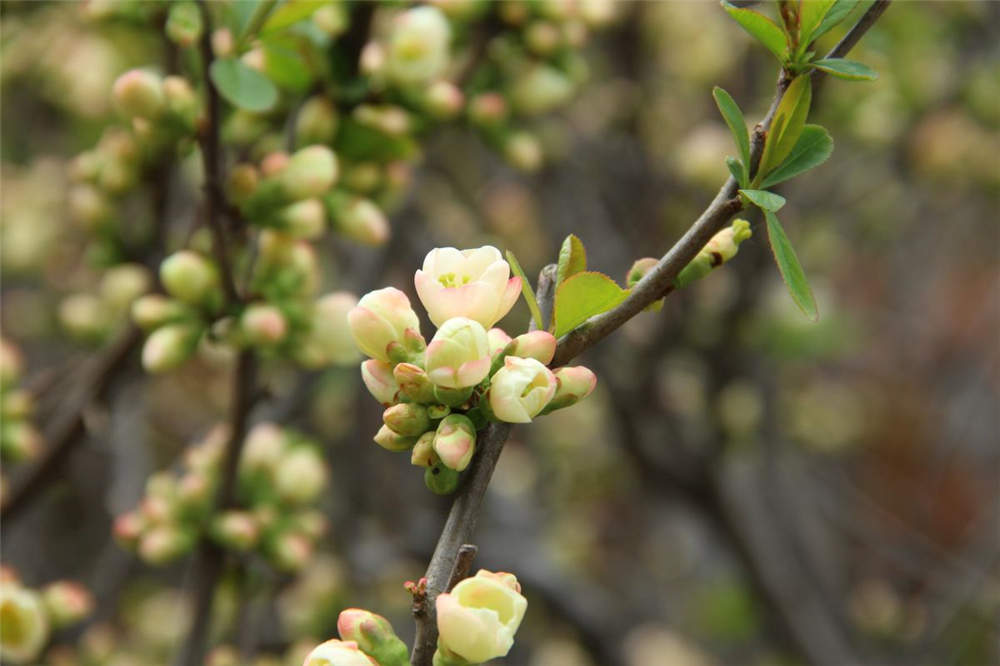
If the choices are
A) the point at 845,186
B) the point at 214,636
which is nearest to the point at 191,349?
the point at 214,636

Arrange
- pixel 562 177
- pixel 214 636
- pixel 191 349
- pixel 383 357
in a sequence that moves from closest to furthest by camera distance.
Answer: pixel 383 357 < pixel 191 349 < pixel 214 636 < pixel 562 177

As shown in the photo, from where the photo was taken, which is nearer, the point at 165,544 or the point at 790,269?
the point at 790,269

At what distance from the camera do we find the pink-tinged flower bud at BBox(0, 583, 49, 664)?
3.30ft

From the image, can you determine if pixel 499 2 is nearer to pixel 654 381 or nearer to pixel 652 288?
pixel 652 288

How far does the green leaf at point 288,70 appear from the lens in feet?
3.37

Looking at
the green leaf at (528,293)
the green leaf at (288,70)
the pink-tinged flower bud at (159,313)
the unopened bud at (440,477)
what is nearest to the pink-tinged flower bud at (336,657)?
the unopened bud at (440,477)

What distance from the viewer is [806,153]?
0.63 metres

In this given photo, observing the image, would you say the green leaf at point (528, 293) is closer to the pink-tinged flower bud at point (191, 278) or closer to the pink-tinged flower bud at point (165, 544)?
the pink-tinged flower bud at point (191, 278)

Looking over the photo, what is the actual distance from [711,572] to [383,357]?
279 cm

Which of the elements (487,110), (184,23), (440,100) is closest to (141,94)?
(184,23)

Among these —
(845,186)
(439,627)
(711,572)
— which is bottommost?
(711,572)

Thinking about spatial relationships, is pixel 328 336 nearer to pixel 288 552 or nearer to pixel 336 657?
pixel 288 552

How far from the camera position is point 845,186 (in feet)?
8.02

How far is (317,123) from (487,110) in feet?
0.81
